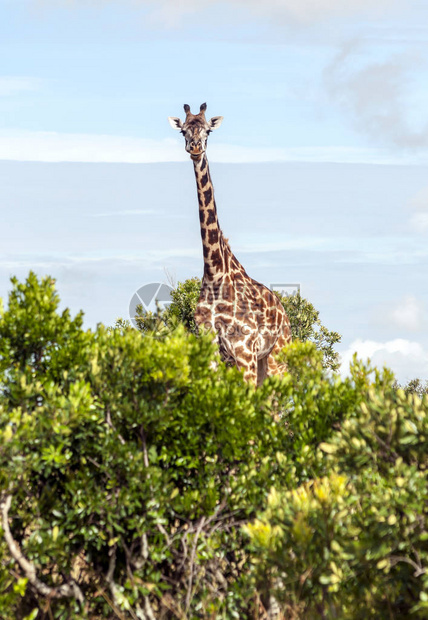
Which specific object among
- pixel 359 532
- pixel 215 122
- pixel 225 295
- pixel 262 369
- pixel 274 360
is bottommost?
pixel 359 532

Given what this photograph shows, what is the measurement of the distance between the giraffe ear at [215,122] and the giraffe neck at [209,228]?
689 mm

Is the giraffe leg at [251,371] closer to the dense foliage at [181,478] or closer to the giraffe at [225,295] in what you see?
the giraffe at [225,295]

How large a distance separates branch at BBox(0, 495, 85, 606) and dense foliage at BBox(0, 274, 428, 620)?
2 cm

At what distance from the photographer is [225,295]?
16.7 meters

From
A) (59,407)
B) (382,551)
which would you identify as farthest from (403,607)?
(59,407)

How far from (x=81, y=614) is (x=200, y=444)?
2017 millimetres

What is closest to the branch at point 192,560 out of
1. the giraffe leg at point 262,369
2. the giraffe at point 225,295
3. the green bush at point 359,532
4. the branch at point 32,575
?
the green bush at point 359,532

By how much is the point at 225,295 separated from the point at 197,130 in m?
3.58

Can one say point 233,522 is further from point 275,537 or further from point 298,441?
point 275,537

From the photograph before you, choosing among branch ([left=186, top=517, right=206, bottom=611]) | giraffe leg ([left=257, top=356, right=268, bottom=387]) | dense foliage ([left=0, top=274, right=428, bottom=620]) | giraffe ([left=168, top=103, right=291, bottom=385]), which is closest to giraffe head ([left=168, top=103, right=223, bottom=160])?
giraffe ([left=168, top=103, right=291, bottom=385])

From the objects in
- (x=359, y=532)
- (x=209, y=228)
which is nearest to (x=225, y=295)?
(x=209, y=228)

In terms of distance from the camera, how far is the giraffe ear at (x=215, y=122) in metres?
17.0

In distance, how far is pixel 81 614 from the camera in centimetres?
759

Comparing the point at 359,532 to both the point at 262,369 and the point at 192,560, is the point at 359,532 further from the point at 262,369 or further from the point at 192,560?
the point at 262,369
